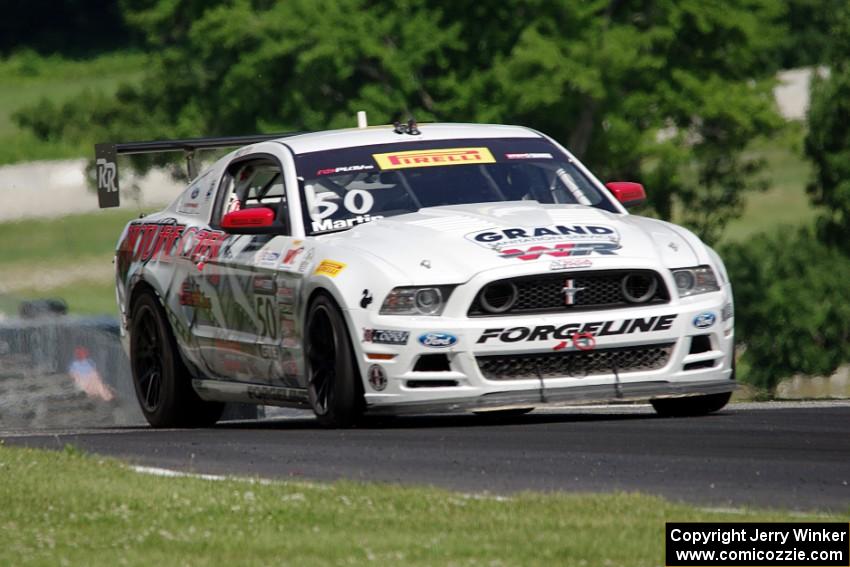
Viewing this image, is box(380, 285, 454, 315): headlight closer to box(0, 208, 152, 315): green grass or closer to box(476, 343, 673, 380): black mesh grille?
box(476, 343, 673, 380): black mesh grille

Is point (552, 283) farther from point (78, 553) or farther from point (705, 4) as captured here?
point (705, 4)

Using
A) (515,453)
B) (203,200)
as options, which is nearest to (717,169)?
(203,200)

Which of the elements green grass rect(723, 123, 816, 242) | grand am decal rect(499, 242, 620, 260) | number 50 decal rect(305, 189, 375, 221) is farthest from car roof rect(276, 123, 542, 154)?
green grass rect(723, 123, 816, 242)

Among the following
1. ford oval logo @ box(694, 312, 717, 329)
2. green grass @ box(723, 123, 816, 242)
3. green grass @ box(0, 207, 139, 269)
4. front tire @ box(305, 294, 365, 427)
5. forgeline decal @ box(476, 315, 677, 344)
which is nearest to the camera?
forgeline decal @ box(476, 315, 677, 344)

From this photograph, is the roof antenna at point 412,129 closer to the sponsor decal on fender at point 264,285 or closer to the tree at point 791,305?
the sponsor decal on fender at point 264,285

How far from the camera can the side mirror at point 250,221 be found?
11492mm

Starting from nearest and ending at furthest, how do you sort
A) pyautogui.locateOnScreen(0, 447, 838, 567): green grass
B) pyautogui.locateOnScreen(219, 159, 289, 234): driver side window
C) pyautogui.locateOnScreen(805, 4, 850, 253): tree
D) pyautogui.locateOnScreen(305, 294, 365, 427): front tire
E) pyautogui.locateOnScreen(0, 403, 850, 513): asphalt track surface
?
pyautogui.locateOnScreen(0, 447, 838, 567): green grass, pyautogui.locateOnScreen(0, 403, 850, 513): asphalt track surface, pyautogui.locateOnScreen(305, 294, 365, 427): front tire, pyautogui.locateOnScreen(219, 159, 289, 234): driver side window, pyautogui.locateOnScreen(805, 4, 850, 253): tree

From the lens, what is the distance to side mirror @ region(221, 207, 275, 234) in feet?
37.7

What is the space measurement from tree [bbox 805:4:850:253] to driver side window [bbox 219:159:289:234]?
3073 centimetres

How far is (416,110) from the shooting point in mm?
44062

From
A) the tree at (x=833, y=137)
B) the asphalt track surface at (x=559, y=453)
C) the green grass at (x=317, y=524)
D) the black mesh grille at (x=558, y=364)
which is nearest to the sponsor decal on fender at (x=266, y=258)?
the asphalt track surface at (x=559, y=453)

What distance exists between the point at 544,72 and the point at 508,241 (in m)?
31.4

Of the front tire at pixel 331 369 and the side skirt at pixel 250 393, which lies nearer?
the front tire at pixel 331 369

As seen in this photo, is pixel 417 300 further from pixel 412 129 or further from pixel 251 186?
pixel 251 186
